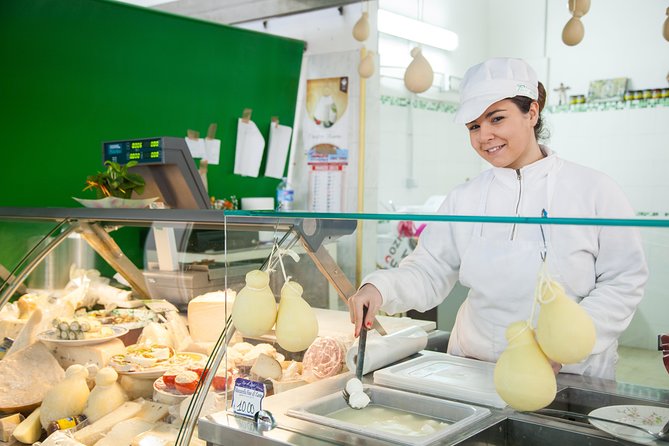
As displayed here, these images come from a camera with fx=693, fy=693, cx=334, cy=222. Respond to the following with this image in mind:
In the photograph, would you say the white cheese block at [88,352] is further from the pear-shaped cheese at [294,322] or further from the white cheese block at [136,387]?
the pear-shaped cheese at [294,322]

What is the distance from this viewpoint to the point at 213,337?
92.7 inches

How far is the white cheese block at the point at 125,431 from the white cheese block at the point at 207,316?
1.20 feet

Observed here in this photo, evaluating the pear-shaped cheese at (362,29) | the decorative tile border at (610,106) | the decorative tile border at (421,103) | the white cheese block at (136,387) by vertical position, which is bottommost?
the white cheese block at (136,387)

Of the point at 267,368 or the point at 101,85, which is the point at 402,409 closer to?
the point at 267,368

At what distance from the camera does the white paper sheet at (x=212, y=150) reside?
559 centimetres

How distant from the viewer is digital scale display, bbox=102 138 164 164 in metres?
3.11

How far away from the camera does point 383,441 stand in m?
1.37

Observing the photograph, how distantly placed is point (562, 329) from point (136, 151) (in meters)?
2.49

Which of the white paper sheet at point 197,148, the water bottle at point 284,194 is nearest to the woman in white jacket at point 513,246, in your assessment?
the white paper sheet at point 197,148

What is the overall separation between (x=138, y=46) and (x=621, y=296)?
4.35m

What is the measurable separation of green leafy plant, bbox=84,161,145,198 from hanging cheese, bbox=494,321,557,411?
89.2 inches

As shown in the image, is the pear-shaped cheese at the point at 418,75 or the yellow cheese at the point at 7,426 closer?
the yellow cheese at the point at 7,426

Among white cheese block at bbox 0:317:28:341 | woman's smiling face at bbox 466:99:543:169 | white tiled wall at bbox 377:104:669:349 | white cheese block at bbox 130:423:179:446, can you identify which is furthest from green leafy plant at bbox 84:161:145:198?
white tiled wall at bbox 377:104:669:349

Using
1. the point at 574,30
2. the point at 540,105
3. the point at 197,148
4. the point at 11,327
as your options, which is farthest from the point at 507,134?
the point at 197,148
